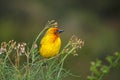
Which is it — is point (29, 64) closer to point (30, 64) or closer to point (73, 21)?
point (30, 64)

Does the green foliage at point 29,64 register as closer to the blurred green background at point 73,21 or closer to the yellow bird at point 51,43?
the yellow bird at point 51,43

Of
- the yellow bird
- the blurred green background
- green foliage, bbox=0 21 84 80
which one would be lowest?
green foliage, bbox=0 21 84 80

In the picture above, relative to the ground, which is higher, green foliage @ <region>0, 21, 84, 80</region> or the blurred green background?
the blurred green background

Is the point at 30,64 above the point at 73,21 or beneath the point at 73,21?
beneath

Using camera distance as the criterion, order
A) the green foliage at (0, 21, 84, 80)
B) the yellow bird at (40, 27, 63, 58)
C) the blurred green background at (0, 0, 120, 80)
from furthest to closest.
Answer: the blurred green background at (0, 0, 120, 80), the yellow bird at (40, 27, 63, 58), the green foliage at (0, 21, 84, 80)

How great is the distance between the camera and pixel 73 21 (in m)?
14.2

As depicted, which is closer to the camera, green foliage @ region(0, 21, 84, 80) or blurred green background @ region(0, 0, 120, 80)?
green foliage @ region(0, 21, 84, 80)

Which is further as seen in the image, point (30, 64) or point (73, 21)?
point (73, 21)

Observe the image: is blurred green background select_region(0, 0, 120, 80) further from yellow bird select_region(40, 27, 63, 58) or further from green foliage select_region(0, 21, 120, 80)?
green foliage select_region(0, 21, 120, 80)

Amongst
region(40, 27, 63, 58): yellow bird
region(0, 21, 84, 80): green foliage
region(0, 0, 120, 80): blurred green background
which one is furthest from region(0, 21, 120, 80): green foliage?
region(0, 0, 120, 80): blurred green background

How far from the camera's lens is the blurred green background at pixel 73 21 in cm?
1331

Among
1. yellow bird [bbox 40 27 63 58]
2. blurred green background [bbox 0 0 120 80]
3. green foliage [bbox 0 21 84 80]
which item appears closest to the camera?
green foliage [bbox 0 21 84 80]

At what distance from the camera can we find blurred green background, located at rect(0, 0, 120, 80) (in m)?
13.3

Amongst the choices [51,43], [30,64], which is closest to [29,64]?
[30,64]
